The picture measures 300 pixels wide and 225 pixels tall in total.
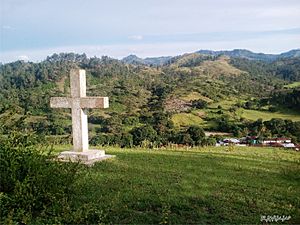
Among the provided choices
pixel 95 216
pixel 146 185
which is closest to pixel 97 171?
pixel 146 185

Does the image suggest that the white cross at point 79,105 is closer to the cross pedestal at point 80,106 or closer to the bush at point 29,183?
the cross pedestal at point 80,106

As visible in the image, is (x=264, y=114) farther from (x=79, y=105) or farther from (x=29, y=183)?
(x=29, y=183)

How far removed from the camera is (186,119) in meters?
62.6

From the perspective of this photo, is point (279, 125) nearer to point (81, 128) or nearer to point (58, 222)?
point (81, 128)

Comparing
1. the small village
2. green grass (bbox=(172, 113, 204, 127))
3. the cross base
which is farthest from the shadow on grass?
green grass (bbox=(172, 113, 204, 127))

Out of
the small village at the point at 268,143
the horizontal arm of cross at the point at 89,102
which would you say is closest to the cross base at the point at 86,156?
the horizontal arm of cross at the point at 89,102

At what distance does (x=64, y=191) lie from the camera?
18.1ft

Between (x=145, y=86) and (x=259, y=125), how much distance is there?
46838 mm

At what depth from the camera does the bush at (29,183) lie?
4.90 metres

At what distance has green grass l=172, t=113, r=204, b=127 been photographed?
195 feet

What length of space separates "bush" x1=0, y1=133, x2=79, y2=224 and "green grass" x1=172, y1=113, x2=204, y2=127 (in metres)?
52.1

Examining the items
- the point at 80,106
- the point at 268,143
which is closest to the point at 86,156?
the point at 80,106

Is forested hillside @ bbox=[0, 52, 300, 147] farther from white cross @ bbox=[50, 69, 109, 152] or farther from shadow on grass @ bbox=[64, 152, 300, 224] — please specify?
shadow on grass @ bbox=[64, 152, 300, 224]

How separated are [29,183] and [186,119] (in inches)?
2286
